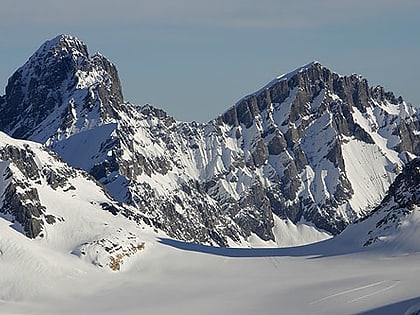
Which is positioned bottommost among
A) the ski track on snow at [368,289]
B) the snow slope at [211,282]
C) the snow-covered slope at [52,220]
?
the ski track on snow at [368,289]

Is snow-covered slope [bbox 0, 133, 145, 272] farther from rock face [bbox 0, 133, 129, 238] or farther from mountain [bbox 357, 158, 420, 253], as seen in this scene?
mountain [bbox 357, 158, 420, 253]

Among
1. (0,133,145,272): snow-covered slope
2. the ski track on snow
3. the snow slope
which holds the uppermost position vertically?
(0,133,145,272): snow-covered slope

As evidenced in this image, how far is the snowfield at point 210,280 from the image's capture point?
140 meters

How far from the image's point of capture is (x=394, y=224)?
178m

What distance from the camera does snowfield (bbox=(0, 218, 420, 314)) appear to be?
14000 centimetres

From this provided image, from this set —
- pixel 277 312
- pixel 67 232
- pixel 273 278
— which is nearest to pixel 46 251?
pixel 67 232

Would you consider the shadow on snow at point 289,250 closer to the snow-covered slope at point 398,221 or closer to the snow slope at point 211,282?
the snow slope at point 211,282

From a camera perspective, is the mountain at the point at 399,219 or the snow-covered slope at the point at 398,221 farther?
the mountain at the point at 399,219

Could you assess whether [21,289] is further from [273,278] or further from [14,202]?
[273,278]

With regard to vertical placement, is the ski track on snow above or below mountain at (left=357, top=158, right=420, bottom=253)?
below

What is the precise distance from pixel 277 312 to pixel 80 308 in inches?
1223

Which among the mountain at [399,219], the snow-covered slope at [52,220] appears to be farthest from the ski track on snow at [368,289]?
the snow-covered slope at [52,220]

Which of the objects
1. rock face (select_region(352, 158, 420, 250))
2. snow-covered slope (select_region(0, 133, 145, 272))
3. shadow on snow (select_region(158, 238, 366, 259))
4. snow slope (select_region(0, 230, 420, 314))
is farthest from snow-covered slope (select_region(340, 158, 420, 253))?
snow-covered slope (select_region(0, 133, 145, 272))

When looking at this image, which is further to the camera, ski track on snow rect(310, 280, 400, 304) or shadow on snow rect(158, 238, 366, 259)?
shadow on snow rect(158, 238, 366, 259)
